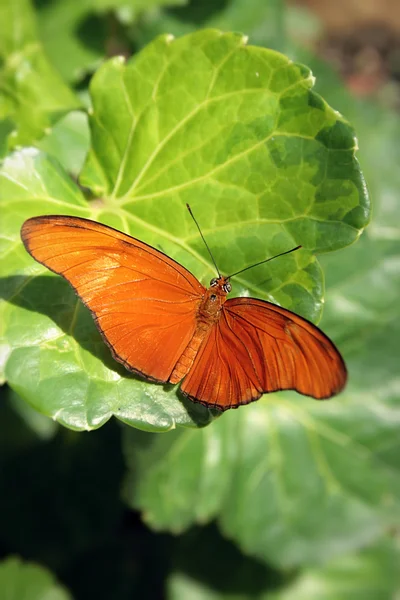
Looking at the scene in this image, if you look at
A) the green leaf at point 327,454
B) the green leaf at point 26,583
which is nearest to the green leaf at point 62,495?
the green leaf at point 26,583

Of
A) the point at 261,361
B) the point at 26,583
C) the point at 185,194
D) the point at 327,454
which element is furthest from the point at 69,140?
the point at 26,583

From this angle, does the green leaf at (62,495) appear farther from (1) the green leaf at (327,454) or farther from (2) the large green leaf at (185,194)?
(2) the large green leaf at (185,194)

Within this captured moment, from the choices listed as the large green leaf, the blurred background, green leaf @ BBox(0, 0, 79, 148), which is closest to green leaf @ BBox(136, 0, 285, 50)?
the blurred background

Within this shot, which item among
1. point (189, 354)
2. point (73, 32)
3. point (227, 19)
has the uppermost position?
point (227, 19)

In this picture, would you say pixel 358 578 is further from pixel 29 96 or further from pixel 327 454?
pixel 29 96

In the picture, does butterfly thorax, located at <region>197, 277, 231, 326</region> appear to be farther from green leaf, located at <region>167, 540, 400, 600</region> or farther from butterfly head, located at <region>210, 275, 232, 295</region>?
green leaf, located at <region>167, 540, 400, 600</region>

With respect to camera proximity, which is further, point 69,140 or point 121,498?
point 121,498

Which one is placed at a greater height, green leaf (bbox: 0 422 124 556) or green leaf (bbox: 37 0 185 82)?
green leaf (bbox: 37 0 185 82)
